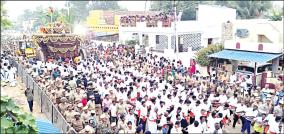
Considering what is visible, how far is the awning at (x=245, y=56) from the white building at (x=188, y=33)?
179 inches

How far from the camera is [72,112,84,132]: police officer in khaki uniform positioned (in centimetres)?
956

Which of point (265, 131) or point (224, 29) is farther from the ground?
point (224, 29)

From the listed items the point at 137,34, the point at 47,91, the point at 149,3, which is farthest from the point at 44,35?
the point at 149,3

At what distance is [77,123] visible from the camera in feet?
31.6

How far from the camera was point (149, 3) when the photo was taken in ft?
180

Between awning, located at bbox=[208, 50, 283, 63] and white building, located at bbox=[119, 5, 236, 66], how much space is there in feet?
15.0

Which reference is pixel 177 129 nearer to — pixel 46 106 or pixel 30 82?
pixel 46 106

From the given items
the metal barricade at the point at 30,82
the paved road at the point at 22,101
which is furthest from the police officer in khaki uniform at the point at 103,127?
the metal barricade at the point at 30,82

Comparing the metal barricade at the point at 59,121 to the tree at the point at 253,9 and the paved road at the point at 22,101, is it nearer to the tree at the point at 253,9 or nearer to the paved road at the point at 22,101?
the paved road at the point at 22,101

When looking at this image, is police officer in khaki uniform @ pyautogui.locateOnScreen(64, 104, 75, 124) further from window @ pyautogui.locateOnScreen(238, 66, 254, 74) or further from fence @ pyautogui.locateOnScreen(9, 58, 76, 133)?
window @ pyautogui.locateOnScreen(238, 66, 254, 74)

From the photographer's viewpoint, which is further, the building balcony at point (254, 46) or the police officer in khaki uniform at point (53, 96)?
the building balcony at point (254, 46)

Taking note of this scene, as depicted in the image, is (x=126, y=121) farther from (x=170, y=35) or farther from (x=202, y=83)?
(x=170, y=35)

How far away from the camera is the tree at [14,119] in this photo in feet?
14.6

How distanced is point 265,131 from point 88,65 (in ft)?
35.2
